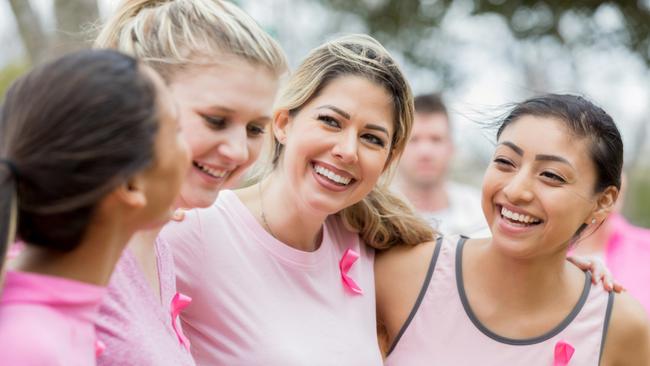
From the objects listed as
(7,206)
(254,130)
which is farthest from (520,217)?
(7,206)

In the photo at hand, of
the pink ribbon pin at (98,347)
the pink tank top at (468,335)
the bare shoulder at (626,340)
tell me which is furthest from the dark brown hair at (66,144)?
the bare shoulder at (626,340)

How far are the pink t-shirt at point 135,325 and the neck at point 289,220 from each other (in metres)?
0.63

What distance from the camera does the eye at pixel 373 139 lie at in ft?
8.69

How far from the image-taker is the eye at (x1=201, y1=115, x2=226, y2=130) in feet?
6.95

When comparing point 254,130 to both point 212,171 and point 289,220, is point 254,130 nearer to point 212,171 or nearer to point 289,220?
point 212,171

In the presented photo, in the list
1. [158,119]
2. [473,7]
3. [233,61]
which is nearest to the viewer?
[158,119]

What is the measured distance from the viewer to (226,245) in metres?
2.61

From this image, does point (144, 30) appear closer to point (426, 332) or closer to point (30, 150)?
point (30, 150)

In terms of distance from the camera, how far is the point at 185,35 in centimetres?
217

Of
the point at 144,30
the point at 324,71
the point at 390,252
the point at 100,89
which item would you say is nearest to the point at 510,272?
the point at 390,252

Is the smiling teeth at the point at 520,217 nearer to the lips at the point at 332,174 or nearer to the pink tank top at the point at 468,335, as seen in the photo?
the pink tank top at the point at 468,335

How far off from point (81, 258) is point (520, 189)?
1.52 metres

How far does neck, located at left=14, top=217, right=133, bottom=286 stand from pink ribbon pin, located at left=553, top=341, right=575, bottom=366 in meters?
1.66

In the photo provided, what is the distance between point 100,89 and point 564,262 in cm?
195
